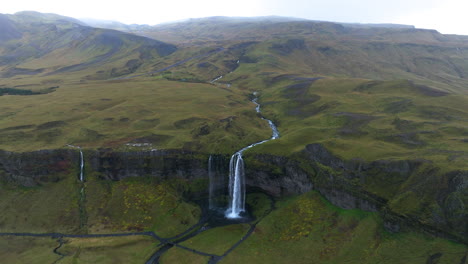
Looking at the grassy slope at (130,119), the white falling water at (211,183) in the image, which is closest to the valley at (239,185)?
the white falling water at (211,183)

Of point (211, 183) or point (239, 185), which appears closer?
point (239, 185)

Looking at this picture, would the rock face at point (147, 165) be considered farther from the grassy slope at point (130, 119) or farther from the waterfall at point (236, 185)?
the waterfall at point (236, 185)

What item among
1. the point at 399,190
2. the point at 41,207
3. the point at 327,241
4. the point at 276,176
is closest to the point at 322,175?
the point at 276,176

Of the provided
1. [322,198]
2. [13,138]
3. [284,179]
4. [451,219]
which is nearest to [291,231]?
[322,198]

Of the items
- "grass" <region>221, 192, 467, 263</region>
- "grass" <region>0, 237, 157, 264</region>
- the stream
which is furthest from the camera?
the stream

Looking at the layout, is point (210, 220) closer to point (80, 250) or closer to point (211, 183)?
point (211, 183)

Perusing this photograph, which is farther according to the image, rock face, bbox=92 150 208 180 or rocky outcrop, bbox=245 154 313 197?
rock face, bbox=92 150 208 180

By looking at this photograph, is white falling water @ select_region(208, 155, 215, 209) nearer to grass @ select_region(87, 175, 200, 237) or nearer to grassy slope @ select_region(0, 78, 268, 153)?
grass @ select_region(87, 175, 200, 237)

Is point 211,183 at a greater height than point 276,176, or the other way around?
point 276,176

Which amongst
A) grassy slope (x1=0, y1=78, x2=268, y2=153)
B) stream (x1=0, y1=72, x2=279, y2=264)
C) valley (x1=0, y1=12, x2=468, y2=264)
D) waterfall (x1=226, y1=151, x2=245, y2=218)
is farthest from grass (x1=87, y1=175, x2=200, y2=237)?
grassy slope (x1=0, y1=78, x2=268, y2=153)

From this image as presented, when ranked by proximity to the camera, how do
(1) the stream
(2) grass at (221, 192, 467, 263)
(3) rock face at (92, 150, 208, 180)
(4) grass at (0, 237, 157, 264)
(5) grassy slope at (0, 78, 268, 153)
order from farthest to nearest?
(5) grassy slope at (0, 78, 268, 153) → (3) rock face at (92, 150, 208, 180) → (1) the stream → (4) grass at (0, 237, 157, 264) → (2) grass at (221, 192, 467, 263)
